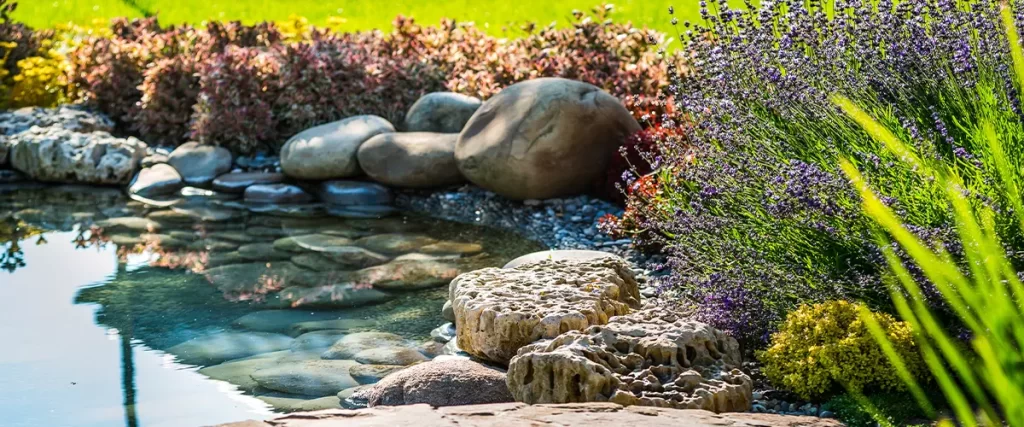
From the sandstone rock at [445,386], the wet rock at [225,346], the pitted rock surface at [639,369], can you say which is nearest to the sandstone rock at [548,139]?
the wet rock at [225,346]

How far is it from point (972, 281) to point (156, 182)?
26.9ft

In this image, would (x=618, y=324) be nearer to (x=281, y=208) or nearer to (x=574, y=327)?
(x=574, y=327)

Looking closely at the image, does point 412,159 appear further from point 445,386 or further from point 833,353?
point 833,353

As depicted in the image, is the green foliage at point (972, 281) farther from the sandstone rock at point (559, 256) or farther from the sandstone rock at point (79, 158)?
the sandstone rock at point (79, 158)

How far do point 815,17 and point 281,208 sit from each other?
5814mm

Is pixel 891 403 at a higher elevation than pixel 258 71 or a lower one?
lower

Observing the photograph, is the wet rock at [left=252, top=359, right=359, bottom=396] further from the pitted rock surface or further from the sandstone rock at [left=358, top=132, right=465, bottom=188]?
the sandstone rock at [left=358, top=132, right=465, bottom=188]

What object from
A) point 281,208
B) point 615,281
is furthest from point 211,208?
point 615,281

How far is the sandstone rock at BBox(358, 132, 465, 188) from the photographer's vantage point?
932 centimetres

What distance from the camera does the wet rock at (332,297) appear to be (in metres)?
6.58

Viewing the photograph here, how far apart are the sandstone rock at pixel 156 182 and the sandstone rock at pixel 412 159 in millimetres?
2041

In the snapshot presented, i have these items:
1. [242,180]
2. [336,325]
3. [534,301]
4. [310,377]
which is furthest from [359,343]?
[242,180]

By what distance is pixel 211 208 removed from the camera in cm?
959

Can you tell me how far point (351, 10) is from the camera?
19062 mm
